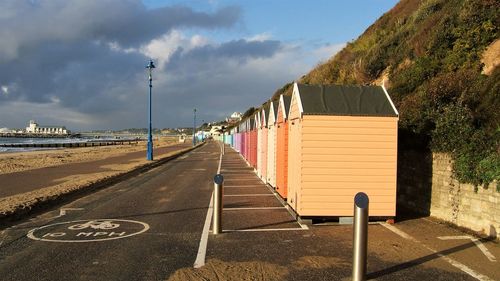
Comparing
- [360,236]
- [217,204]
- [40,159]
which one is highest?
[360,236]

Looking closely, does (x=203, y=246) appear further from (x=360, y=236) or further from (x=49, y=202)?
(x=49, y=202)

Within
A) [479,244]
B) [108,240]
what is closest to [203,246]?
[108,240]

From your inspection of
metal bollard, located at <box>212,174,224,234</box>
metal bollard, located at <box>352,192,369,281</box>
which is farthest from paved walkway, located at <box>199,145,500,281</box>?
metal bollard, located at <box>352,192,369,281</box>

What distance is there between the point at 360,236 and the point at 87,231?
18.5ft

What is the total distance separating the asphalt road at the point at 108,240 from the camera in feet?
21.2

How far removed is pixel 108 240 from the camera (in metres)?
8.34

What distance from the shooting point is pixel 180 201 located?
44.0 feet

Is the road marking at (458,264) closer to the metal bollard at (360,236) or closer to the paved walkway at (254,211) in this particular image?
the metal bollard at (360,236)

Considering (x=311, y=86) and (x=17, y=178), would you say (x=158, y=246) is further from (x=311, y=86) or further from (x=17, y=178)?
(x=17, y=178)

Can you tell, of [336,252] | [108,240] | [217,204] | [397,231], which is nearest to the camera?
[336,252]

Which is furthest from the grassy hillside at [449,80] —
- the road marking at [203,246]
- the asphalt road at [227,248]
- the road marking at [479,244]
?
the road marking at [203,246]

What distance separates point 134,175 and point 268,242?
618 inches

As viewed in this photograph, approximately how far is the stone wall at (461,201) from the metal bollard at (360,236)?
11.9 feet

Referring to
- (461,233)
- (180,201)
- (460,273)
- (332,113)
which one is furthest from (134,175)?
(460,273)
